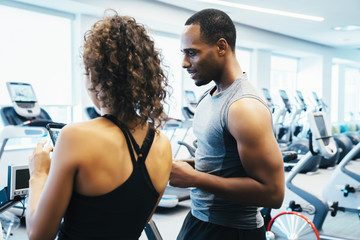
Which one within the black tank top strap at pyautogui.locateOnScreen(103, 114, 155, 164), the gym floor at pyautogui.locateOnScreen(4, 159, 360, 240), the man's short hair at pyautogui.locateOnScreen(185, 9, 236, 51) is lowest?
the gym floor at pyautogui.locateOnScreen(4, 159, 360, 240)

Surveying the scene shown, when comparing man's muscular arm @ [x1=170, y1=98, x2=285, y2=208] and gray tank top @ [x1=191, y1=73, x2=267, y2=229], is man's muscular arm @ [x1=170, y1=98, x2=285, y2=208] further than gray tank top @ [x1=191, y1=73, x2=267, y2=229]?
No

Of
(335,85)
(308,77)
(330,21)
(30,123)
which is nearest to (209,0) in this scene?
(330,21)

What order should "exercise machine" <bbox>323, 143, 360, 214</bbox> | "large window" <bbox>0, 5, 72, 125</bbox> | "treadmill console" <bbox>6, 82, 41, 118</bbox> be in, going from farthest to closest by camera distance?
1. "large window" <bbox>0, 5, 72, 125</bbox>
2. "treadmill console" <bbox>6, 82, 41, 118</bbox>
3. "exercise machine" <bbox>323, 143, 360, 214</bbox>

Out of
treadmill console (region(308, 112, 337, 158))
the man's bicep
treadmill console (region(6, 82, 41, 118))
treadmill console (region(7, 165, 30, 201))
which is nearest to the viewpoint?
the man's bicep

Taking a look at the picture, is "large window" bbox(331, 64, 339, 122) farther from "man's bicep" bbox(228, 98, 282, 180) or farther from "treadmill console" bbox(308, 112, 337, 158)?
"man's bicep" bbox(228, 98, 282, 180)

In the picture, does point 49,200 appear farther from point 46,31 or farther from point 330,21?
point 330,21

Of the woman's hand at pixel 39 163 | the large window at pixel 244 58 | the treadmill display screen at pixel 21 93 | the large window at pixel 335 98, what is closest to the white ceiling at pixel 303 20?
the large window at pixel 244 58

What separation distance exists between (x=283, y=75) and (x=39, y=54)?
764cm

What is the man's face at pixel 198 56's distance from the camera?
129cm

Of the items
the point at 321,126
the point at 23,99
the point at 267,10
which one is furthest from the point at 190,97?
the point at 321,126

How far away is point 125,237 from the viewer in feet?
3.30

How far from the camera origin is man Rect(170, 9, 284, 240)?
1.15m

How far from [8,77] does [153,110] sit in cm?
478

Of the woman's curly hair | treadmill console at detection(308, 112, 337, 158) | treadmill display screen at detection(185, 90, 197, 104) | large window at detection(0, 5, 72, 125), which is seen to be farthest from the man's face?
treadmill display screen at detection(185, 90, 197, 104)
